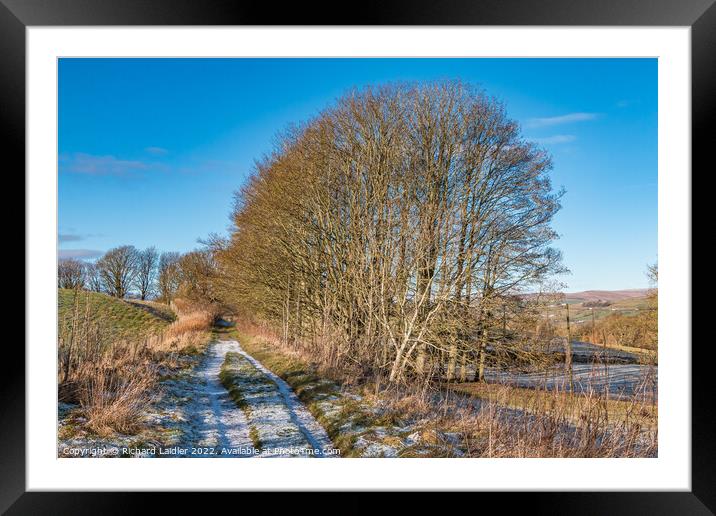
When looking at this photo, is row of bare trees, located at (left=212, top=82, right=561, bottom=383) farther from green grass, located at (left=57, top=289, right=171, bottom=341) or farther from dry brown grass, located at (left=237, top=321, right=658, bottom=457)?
green grass, located at (left=57, top=289, right=171, bottom=341)

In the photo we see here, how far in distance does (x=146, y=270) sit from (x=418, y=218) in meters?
A: 4.17

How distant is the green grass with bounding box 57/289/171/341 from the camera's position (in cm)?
465

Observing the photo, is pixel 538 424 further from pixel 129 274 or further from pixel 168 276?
pixel 168 276

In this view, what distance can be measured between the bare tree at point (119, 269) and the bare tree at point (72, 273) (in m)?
0.54

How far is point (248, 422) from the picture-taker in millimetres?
4375

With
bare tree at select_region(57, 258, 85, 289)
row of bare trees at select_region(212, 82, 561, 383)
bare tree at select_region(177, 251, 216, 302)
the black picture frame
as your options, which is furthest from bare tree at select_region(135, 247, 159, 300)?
the black picture frame

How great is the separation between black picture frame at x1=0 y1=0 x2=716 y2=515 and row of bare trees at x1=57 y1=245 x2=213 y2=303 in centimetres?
123

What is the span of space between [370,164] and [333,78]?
2.90 metres

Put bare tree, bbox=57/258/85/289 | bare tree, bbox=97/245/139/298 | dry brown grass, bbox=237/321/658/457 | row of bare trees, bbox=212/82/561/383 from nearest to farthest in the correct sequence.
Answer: dry brown grass, bbox=237/321/658/457, bare tree, bbox=57/258/85/289, bare tree, bbox=97/245/139/298, row of bare trees, bbox=212/82/561/383

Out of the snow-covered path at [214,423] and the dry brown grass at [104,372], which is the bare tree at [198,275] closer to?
the dry brown grass at [104,372]

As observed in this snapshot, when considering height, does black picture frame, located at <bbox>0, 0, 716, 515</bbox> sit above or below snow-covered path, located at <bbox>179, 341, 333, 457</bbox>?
above

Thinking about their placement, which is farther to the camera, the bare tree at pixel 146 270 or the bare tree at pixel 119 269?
the bare tree at pixel 146 270

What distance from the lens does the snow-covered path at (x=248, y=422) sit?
3754 millimetres
